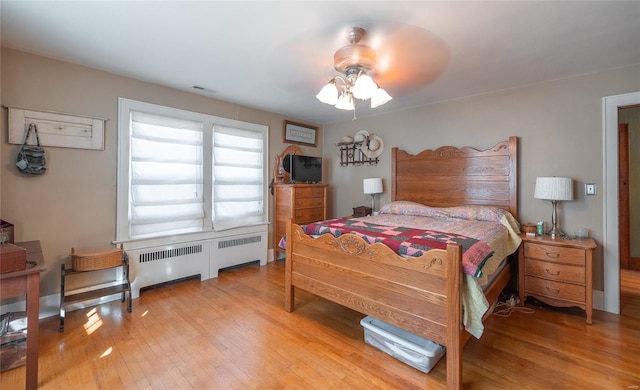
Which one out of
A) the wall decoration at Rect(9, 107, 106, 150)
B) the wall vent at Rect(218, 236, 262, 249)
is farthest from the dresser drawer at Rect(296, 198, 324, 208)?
the wall decoration at Rect(9, 107, 106, 150)

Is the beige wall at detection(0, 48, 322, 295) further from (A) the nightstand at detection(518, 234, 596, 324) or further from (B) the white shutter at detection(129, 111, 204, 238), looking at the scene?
(A) the nightstand at detection(518, 234, 596, 324)

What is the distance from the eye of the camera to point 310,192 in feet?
13.7

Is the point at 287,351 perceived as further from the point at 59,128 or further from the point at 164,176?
the point at 59,128

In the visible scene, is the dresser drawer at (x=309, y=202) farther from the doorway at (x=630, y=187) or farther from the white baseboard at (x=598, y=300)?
the doorway at (x=630, y=187)

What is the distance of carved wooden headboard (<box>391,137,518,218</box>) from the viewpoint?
3102 millimetres

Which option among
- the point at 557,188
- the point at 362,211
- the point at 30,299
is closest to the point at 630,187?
the point at 557,188

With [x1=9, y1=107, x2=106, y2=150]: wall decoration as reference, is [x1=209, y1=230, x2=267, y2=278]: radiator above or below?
below

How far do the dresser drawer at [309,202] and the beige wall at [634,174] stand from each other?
4.37 meters

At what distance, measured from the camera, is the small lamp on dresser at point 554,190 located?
2594mm

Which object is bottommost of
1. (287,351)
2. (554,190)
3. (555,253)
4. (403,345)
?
(287,351)

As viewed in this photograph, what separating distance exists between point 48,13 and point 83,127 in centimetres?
110

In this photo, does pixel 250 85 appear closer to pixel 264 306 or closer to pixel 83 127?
pixel 83 127

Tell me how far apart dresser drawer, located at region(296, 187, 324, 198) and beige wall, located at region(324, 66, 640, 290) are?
1.52 meters

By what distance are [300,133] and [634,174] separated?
4878 millimetres
